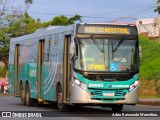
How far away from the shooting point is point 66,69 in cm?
2105

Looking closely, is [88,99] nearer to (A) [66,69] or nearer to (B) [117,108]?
(A) [66,69]

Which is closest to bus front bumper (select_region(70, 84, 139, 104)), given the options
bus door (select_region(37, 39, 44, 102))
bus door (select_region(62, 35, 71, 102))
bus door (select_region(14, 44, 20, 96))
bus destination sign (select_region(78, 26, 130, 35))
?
bus door (select_region(62, 35, 71, 102))

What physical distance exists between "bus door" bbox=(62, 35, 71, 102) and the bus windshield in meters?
0.79

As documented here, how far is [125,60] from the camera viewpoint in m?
20.4

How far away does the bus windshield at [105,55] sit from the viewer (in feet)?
65.7

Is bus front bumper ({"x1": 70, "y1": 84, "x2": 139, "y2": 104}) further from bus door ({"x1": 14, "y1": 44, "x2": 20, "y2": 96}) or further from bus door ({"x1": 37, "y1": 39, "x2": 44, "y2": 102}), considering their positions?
bus door ({"x1": 14, "y1": 44, "x2": 20, "y2": 96})

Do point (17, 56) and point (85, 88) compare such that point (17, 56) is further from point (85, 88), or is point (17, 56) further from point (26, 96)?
point (85, 88)

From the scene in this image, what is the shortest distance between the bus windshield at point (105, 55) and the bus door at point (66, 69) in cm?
79

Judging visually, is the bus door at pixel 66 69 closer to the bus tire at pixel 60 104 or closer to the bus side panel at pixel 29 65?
the bus tire at pixel 60 104

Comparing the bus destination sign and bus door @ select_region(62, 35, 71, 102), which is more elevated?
the bus destination sign

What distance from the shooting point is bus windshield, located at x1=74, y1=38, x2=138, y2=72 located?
2003cm

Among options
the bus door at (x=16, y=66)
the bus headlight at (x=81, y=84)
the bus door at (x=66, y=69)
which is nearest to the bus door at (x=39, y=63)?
the bus door at (x=66, y=69)

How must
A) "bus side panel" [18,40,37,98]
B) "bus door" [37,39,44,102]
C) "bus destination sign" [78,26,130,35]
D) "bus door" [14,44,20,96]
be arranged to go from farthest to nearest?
"bus door" [14,44,20,96]
"bus side panel" [18,40,37,98]
"bus door" [37,39,44,102]
"bus destination sign" [78,26,130,35]

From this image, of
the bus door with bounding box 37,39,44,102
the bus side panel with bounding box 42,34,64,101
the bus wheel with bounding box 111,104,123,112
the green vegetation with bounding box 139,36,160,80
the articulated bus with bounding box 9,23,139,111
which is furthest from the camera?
the green vegetation with bounding box 139,36,160,80
